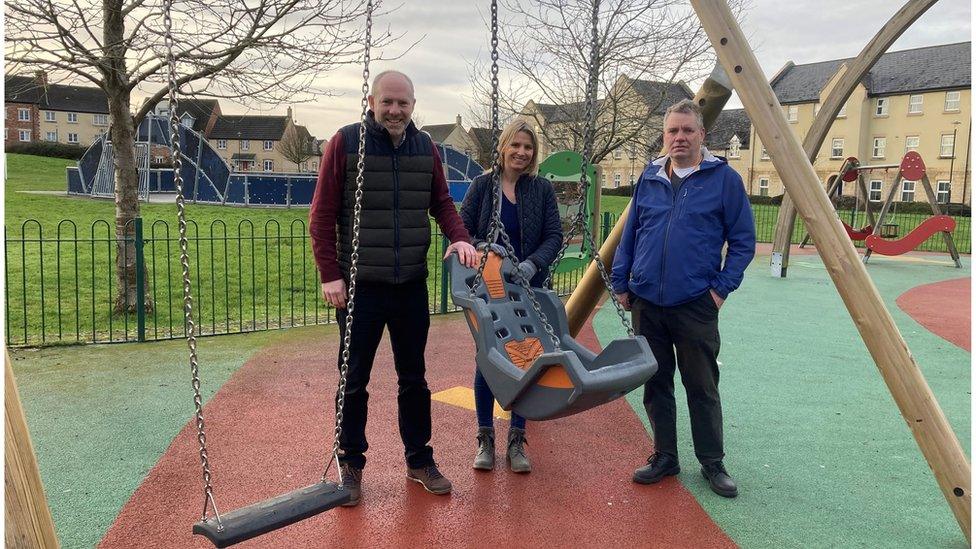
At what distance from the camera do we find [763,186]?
1633 inches

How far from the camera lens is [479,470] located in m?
3.47

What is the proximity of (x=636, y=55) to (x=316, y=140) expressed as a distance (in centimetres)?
3747

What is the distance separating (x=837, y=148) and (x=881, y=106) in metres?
3.06

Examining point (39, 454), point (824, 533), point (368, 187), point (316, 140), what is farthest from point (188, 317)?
point (316, 140)

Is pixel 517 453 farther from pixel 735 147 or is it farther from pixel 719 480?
pixel 735 147

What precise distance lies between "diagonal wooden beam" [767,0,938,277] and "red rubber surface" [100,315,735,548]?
4.62 m

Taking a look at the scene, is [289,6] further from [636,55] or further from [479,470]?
[636,55]

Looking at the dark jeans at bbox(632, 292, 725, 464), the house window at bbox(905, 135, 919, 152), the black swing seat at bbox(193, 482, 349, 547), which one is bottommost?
the black swing seat at bbox(193, 482, 349, 547)

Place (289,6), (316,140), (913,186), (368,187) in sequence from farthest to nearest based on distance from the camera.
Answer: (316,140)
(913,186)
(289,6)
(368,187)

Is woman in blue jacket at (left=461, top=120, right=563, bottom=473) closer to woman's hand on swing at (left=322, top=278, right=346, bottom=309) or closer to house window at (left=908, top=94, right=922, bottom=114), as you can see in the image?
woman's hand on swing at (left=322, top=278, right=346, bottom=309)

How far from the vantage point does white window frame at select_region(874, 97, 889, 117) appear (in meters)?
37.6

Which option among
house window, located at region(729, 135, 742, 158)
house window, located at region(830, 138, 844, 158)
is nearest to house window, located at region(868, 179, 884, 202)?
house window, located at region(830, 138, 844, 158)

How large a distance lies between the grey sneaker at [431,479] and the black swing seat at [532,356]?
0.67 meters

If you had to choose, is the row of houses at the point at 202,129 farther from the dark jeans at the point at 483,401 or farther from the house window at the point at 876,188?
the dark jeans at the point at 483,401
